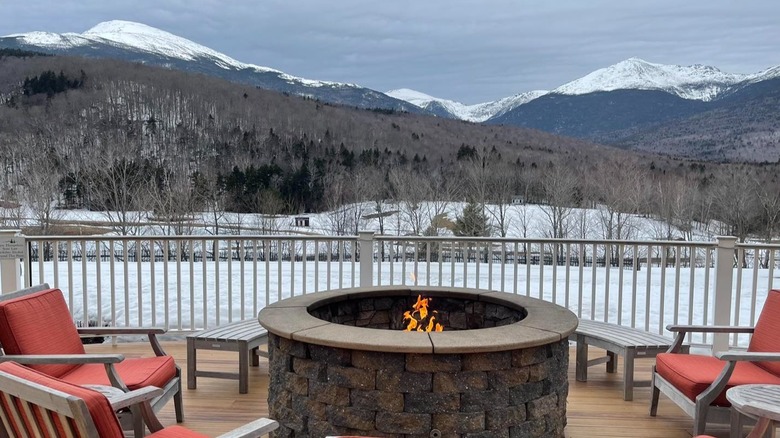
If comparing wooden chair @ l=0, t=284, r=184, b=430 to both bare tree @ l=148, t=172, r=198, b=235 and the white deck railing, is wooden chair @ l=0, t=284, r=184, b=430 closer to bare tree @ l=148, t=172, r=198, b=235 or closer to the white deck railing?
the white deck railing

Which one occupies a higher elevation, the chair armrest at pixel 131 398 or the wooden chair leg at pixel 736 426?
the chair armrest at pixel 131 398

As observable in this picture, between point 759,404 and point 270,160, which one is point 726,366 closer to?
point 759,404

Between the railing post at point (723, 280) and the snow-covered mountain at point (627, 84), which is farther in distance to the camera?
the snow-covered mountain at point (627, 84)

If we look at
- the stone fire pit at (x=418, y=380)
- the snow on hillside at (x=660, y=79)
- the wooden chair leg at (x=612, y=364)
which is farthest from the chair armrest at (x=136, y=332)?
the snow on hillside at (x=660, y=79)

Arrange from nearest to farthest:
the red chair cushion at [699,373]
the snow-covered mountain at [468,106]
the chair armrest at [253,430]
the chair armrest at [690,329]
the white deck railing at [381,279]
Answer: the chair armrest at [253,430], the red chair cushion at [699,373], the chair armrest at [690,329], the white deck railing at [381,279], the snow-covered mountain at [468,106]

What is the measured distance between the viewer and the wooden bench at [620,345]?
11.7 feet

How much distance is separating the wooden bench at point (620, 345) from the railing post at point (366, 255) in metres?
1.80

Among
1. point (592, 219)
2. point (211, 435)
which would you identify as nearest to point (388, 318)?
point (211, 435)

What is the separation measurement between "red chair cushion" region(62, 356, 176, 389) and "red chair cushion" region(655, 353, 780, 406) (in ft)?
9.32

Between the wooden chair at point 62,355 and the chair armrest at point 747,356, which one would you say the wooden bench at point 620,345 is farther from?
the wooden chair at point 62,355

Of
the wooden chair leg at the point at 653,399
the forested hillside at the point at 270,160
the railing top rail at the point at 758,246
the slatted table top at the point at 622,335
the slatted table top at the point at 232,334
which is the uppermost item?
the forested hillside at the point at 270,160

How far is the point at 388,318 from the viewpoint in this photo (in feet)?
12.4

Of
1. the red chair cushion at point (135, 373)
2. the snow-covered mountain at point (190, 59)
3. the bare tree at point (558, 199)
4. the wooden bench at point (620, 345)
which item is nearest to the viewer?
the red chair cushion at point (135, 373)

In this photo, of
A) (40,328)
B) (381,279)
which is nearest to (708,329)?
(40,328)
